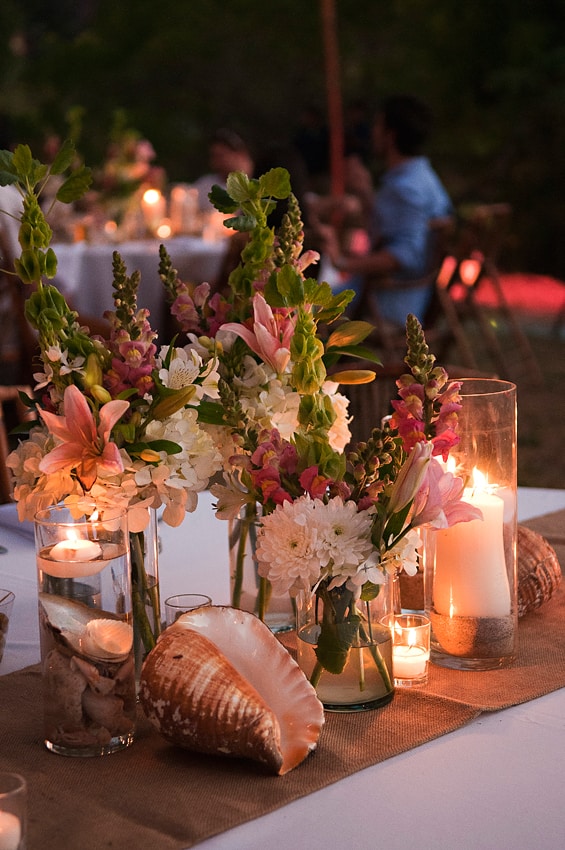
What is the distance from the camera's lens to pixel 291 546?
2.83 ft

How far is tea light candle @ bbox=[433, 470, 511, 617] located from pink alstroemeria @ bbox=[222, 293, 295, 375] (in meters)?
0.24

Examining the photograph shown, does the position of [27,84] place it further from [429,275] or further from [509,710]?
[509,710]

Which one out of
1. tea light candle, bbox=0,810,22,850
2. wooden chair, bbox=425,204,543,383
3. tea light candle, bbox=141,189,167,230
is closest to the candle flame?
tea light candle, bbox=141,189,167,230

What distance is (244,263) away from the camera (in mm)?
1007

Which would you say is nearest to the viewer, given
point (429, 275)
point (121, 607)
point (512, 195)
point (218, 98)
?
point (121, 607)

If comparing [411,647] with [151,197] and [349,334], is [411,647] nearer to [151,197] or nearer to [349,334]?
[349,334]

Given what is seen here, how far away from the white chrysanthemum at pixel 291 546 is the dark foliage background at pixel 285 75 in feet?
28.7

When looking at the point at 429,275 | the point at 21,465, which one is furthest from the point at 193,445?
the point at 429,275

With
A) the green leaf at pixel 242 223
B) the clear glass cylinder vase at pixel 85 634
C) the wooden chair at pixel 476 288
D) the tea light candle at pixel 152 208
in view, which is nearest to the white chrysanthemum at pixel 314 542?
the clear glass cylinder vase at pixel 85 634

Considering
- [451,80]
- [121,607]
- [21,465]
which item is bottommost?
[121,607]

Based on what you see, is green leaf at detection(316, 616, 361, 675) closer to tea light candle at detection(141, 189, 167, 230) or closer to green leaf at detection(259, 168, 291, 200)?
green leaf at detection(259, 168, 291, 200)

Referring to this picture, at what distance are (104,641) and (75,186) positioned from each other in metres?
0.37

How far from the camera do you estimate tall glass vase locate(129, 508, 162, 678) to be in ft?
3.20

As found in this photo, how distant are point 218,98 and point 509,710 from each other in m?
11.9
